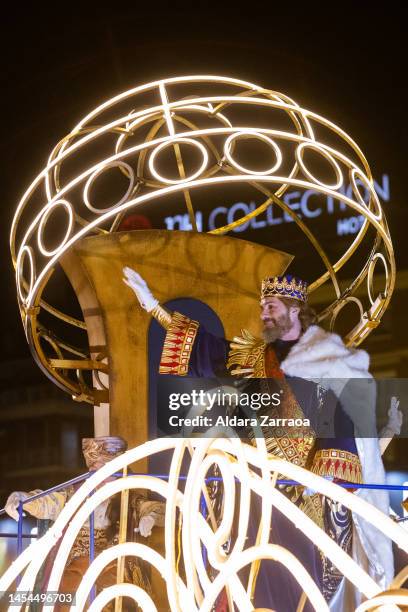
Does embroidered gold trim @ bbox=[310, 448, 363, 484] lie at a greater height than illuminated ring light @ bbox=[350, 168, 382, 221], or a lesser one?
lesser

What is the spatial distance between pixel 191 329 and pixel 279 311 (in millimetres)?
484

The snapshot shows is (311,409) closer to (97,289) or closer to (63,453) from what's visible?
(97,289)

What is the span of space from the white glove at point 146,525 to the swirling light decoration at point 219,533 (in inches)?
35.0

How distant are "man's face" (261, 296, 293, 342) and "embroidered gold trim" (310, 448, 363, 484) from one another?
0.64m

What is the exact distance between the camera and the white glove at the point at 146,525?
4.70 metres

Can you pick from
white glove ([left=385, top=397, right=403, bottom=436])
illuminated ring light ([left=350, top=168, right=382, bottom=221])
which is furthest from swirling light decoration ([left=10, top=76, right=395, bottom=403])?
white glove ([left=385, top=397, right=403, bottom=436])

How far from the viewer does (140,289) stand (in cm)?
504

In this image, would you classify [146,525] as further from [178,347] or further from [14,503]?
[178,347]

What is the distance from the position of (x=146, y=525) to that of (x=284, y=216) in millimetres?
11746

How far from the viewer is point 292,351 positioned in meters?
4.73

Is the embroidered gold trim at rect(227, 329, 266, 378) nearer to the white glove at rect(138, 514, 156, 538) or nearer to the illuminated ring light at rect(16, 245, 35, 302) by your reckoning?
the white glove at rect(138, 514, 156, 538)

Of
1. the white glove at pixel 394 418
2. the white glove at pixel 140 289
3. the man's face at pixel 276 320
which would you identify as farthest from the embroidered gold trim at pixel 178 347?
the white glove at pixel 394 418

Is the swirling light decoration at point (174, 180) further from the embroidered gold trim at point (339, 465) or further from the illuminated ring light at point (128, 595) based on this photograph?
the illuminated ring light at point (128, 595)

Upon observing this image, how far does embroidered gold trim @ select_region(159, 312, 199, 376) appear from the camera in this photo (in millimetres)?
4906
